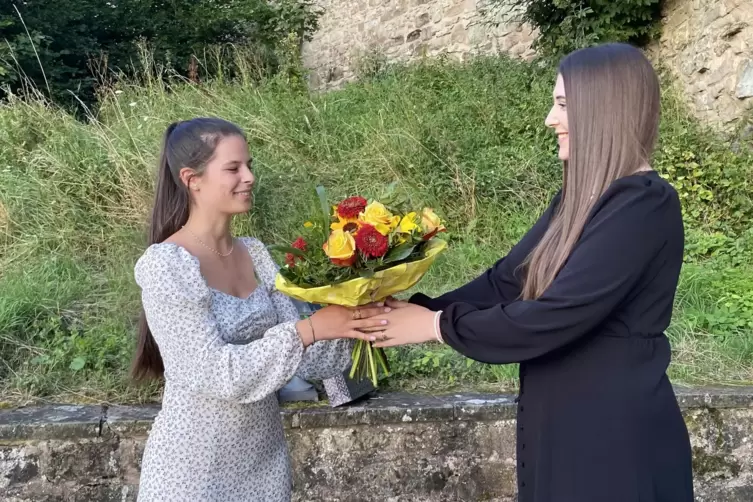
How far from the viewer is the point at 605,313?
1.51 metres

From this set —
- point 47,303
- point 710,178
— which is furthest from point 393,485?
point 710,178

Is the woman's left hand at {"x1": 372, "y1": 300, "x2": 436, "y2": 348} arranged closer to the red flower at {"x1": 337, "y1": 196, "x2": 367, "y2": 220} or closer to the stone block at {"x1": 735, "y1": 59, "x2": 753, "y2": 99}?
the red flower at {"x1": 337, "y1": 196, "x2": 367, "y2": 220}

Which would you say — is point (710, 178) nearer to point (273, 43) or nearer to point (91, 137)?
point (91, 137)

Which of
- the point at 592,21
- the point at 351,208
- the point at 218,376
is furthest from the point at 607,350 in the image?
the point at 592,21

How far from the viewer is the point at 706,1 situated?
6.22 meters

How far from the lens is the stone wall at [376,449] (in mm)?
2738

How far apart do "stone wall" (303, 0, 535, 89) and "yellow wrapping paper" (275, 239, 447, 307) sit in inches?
271

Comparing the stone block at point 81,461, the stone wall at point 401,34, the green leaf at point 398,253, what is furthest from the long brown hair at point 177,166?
the stone wall at point 401,34

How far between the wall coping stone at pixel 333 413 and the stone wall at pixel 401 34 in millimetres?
5981

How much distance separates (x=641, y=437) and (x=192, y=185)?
4.69ft

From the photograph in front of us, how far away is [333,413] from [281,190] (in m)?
2.86

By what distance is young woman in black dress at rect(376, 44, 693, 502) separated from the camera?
151cm

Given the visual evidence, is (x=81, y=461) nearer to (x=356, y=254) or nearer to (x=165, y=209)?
(x=165, y=209)

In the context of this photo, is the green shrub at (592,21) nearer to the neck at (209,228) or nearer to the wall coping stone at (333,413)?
the wall coping stone at (333,413)
